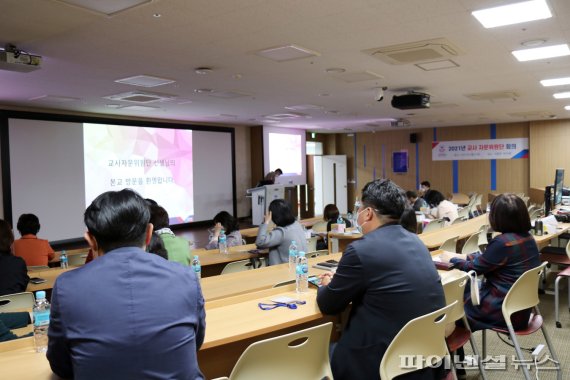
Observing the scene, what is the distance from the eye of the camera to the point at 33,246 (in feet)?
16.7

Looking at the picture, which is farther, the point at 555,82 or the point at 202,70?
the point at 555,82

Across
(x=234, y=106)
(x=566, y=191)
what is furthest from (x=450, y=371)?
(x=566, y=191)

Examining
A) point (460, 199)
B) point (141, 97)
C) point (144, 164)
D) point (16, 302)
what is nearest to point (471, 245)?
point (16, 302)

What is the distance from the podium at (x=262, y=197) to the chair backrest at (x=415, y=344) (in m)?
9.04

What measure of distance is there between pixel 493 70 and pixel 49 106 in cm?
776

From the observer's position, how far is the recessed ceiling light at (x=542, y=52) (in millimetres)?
5031

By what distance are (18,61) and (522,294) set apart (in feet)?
16.2

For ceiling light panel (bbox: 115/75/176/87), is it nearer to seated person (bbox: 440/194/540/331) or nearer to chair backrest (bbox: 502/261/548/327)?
seated person (bbox: 440/194/540/331)

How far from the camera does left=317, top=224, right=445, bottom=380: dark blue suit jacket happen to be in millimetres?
2018

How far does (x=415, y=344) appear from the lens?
208 centimetres

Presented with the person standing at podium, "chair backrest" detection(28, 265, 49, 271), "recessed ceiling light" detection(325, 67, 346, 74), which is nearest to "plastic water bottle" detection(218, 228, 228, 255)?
the person standing at podium

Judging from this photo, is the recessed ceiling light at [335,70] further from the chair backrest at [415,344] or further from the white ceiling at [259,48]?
the chair backrest at [415,344]

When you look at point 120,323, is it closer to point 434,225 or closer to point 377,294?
point 377,294

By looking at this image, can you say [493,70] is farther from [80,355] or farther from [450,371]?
[80,355]
